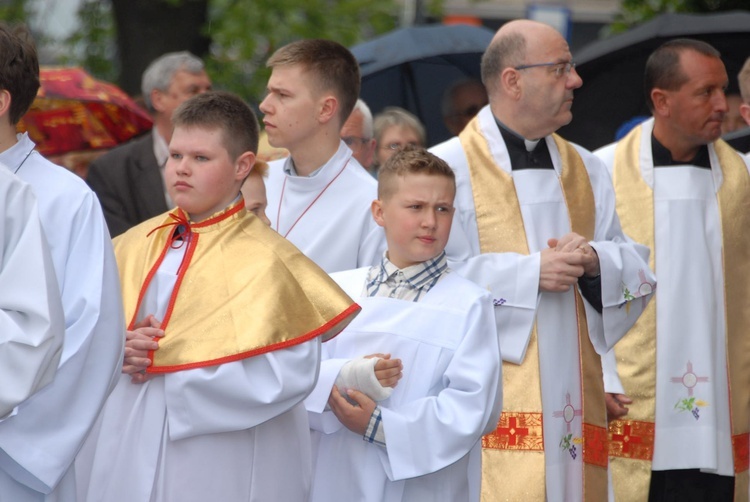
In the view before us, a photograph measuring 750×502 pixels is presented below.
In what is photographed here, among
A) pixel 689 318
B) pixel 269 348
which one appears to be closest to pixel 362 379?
pixel 269 348

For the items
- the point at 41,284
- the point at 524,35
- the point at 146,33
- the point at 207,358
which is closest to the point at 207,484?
the point at 207,358

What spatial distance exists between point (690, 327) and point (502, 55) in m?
1.61

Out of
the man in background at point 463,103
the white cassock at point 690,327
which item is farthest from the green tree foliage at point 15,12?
the white cassock at point 690,327

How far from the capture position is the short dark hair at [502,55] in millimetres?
5195

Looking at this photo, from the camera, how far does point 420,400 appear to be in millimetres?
4277

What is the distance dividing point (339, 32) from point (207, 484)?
36.6 feet

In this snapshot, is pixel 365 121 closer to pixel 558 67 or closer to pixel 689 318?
pixel 558 67

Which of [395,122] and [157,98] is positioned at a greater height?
[157,98]

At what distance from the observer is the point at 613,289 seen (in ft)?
16.4

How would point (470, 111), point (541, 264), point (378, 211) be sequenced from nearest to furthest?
1. point (378, 211)
2. point (541, 264)
3. point (470, 111)

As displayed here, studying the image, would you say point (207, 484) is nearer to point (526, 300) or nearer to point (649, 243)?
point (526, 300)

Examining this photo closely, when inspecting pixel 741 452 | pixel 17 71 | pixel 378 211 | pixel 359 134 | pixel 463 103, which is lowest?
pixel 741 452

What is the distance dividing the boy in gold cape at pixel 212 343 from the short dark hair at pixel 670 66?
2.57m

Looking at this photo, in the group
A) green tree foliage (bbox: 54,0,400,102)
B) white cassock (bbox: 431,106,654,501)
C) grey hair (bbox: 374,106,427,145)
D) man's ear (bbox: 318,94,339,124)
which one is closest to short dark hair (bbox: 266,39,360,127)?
man's ear (bbox: 318,94,339,124)
